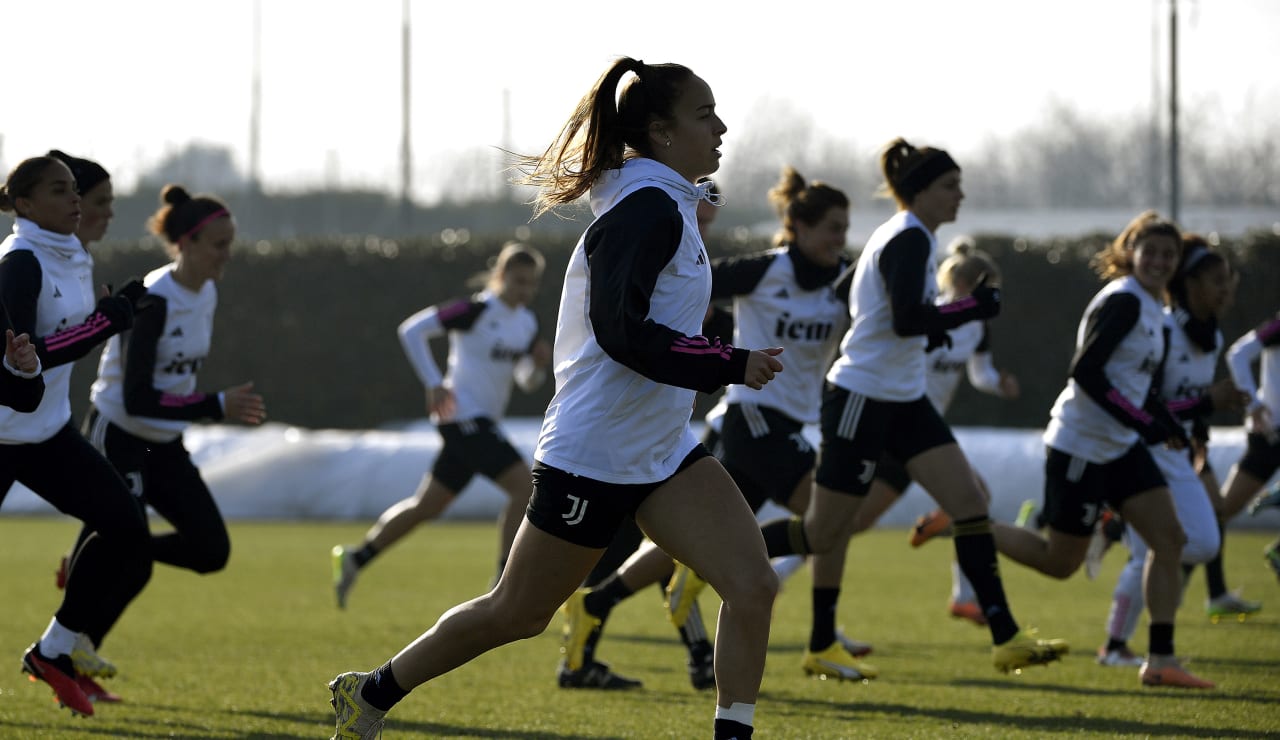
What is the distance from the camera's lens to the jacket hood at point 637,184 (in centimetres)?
442

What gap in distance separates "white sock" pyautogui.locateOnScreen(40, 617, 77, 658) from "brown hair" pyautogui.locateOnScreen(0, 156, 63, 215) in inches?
62.1

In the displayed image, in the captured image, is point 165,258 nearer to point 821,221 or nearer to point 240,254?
point 240,254

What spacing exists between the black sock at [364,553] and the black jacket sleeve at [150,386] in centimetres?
354

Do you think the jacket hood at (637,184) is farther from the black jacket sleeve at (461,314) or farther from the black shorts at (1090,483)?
the black jacket sleeve at (461,314)

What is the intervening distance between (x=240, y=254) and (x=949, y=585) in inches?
555

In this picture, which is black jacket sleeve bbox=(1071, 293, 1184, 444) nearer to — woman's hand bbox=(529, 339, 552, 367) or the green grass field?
the green grass field

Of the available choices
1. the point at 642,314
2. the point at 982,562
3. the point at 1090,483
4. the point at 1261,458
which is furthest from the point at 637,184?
the point at 1261,458

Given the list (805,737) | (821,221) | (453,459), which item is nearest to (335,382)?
(453,459)

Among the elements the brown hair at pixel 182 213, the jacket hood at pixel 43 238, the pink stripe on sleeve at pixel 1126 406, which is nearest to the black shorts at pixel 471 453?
the brown hair at pixel 182 213

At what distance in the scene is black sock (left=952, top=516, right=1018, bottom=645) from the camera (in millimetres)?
6781

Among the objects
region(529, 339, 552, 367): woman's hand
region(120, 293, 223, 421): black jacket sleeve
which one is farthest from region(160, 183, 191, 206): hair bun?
region(529, 339, 552, 367): woman's hand

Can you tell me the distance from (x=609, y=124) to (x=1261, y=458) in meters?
7.25

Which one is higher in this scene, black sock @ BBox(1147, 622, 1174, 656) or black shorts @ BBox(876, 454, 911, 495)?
black shorts @ BBox(876, 454, 911, 495)

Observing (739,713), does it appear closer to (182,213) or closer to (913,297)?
(913,297)
